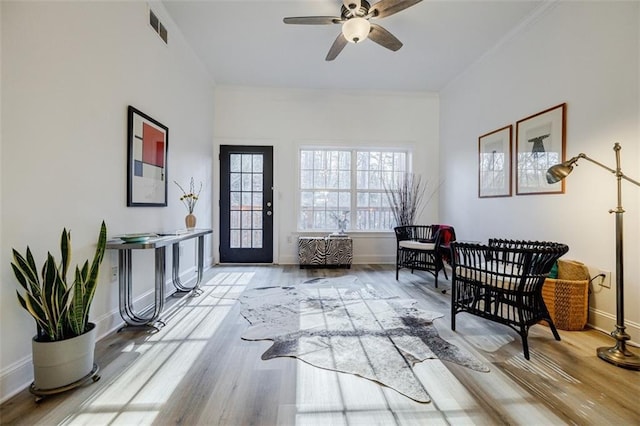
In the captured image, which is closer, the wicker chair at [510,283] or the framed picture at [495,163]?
the wicker chair at [510,283]

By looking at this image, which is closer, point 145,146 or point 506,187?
point 145,146

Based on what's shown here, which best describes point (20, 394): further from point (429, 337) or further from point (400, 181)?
point (400, 181)

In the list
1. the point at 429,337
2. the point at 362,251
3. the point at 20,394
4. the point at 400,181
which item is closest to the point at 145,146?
the point at 20,394

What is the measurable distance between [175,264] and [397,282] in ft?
9.22

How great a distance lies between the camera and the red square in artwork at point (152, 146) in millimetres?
2727

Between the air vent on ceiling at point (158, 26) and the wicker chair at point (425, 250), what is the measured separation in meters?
3.69

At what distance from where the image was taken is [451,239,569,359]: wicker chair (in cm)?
199

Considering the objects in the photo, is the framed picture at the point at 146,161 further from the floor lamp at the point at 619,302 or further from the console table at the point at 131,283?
the floor lamp at the point at 619,302

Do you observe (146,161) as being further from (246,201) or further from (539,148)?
(539,148)

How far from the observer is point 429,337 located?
2.25 metres

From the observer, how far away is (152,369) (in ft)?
5.87

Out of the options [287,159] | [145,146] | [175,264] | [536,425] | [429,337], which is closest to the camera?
[536,425]

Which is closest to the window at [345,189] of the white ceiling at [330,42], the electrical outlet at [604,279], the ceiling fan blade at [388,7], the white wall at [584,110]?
the white ceiling at [330,42]

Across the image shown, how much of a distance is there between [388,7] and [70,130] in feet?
8.48
